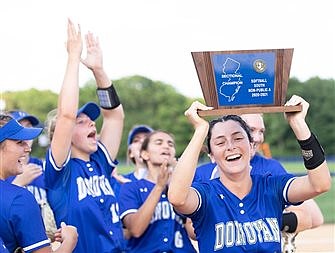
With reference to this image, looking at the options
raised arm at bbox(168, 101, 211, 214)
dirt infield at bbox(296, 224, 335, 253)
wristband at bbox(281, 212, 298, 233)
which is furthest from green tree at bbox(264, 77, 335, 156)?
raised arm at bbox(168, 101, 211, 214)

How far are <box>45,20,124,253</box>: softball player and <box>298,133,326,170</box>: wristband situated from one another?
5.00 ft

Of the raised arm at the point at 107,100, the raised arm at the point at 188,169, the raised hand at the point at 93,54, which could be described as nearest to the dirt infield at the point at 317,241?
the raised arm at the point at 107,100

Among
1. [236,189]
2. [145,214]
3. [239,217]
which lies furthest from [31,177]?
[239,217]

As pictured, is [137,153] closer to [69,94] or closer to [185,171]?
[69,94]

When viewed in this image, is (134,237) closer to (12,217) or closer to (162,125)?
(12,217)

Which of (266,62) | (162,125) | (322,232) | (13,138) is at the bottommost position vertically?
(322,232)

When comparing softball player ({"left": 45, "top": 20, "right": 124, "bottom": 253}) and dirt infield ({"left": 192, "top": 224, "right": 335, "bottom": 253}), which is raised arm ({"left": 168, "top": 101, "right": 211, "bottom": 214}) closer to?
softball player ({"left": 45, "top": 20, "right": 124, "bottom": 253})

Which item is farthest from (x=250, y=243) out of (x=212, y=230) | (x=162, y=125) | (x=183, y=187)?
(x=162, y=125)

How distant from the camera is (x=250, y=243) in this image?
394cm

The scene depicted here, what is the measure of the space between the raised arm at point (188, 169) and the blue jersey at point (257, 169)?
127 centimetres

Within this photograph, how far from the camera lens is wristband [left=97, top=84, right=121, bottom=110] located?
18.0ft

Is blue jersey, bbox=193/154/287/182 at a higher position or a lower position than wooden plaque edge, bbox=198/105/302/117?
lower

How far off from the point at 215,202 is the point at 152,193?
153 cm

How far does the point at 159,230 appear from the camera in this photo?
220 inches
